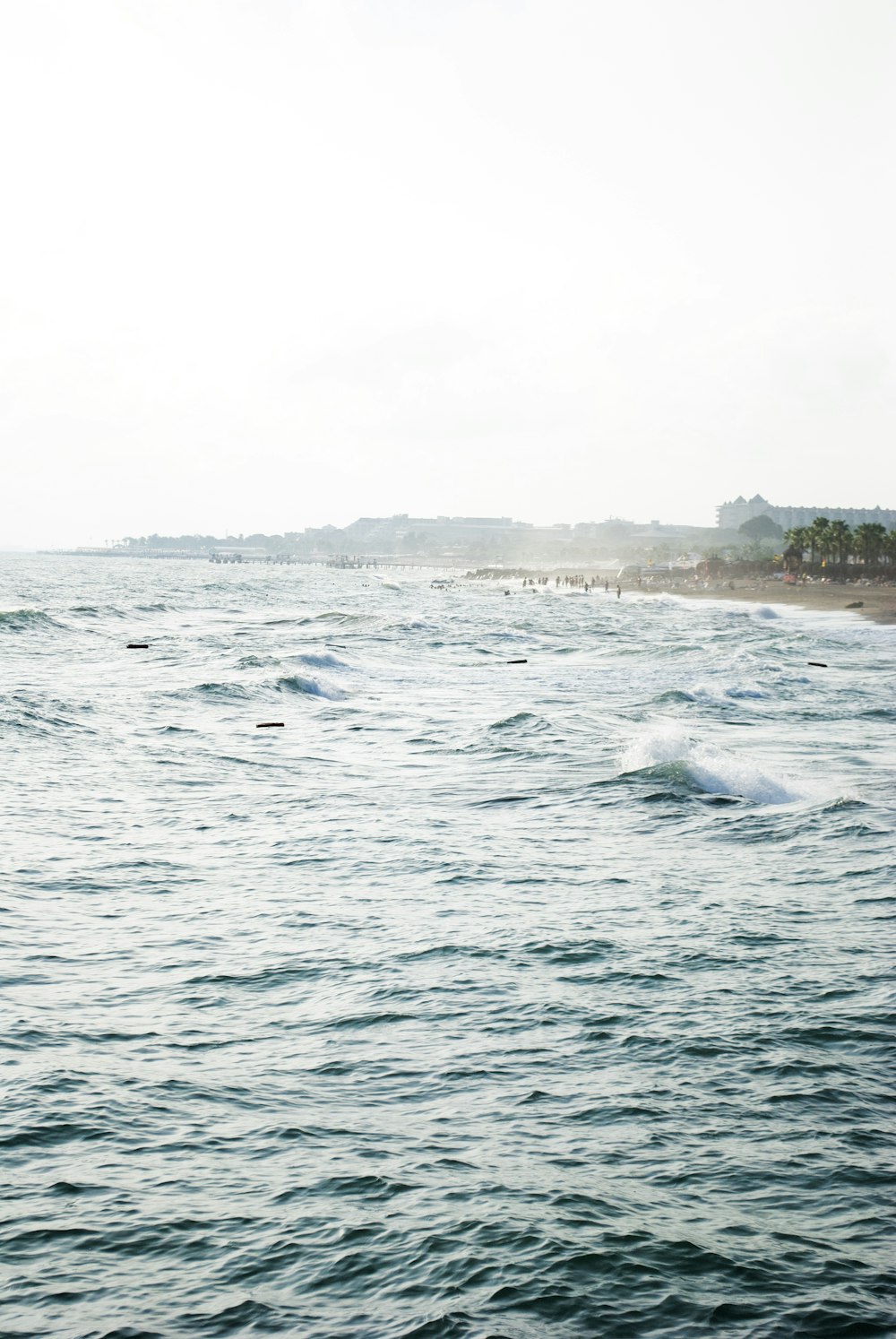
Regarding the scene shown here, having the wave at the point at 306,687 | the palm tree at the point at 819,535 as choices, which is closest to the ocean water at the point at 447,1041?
the wave at the point at 306,687

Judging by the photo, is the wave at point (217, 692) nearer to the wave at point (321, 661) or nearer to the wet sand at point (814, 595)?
the wave at point (321, 661)

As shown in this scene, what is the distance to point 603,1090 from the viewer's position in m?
11.4

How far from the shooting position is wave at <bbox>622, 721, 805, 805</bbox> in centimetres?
2552

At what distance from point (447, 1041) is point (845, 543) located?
16764 centimetres

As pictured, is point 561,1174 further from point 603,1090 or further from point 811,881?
point 811,881

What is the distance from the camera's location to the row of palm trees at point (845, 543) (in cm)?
16375

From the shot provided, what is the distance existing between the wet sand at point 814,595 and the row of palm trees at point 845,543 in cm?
879

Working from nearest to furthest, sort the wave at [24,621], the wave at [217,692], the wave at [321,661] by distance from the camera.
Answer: the wave at [217,692], the wave at [321,661], the wave at [24,621]

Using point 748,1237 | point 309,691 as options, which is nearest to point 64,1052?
point 748,1237

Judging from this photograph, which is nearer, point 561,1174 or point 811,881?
point 561,1174

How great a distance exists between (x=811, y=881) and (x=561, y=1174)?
9.99 metres

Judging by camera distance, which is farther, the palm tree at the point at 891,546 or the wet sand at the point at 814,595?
the palm tree at the point at 891,546

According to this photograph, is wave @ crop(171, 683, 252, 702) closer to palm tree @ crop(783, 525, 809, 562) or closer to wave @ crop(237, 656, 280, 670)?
wave @ crop(237, 656, 280, 670)

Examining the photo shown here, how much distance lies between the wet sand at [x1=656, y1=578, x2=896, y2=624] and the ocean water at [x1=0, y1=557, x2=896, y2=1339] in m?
84.2
